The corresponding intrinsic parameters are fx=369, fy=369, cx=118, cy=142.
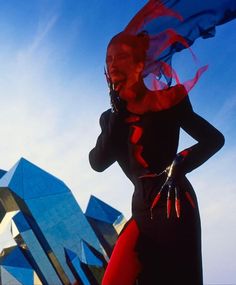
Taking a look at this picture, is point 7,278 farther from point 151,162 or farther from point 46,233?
point 151,162

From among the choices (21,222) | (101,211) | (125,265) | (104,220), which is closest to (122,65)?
(125,265)

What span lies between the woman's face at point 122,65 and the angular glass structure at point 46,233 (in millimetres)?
9144

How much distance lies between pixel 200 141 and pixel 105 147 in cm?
50

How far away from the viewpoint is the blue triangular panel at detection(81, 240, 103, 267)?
1085 cm

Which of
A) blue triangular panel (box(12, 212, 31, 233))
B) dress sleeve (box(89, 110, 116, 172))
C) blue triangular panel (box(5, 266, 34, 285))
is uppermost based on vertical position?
dress sleeve (box(89, 110, 116, 172))

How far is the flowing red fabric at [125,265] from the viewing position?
1852 mm

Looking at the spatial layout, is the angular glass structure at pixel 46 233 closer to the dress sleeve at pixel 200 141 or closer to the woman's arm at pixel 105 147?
the woman's arm at pixel 105 147

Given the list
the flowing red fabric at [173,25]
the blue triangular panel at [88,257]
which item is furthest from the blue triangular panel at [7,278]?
the flowing red fabric at [173,25]

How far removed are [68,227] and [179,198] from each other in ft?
33.1

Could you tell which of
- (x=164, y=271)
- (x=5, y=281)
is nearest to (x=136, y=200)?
(x=164, y=271)


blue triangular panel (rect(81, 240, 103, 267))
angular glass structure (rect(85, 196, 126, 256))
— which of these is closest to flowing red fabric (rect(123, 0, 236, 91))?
blue triangular panel (rect(81, 240, 103, 267))

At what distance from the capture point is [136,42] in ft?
6.57

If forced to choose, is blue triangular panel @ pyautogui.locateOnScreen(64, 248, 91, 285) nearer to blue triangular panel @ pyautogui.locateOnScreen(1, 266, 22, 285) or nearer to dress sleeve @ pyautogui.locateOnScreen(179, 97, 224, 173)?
blue triangular panel @ pyautogui.locateOnScreen(1, 266, 22, 285)

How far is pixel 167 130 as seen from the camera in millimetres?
1934
